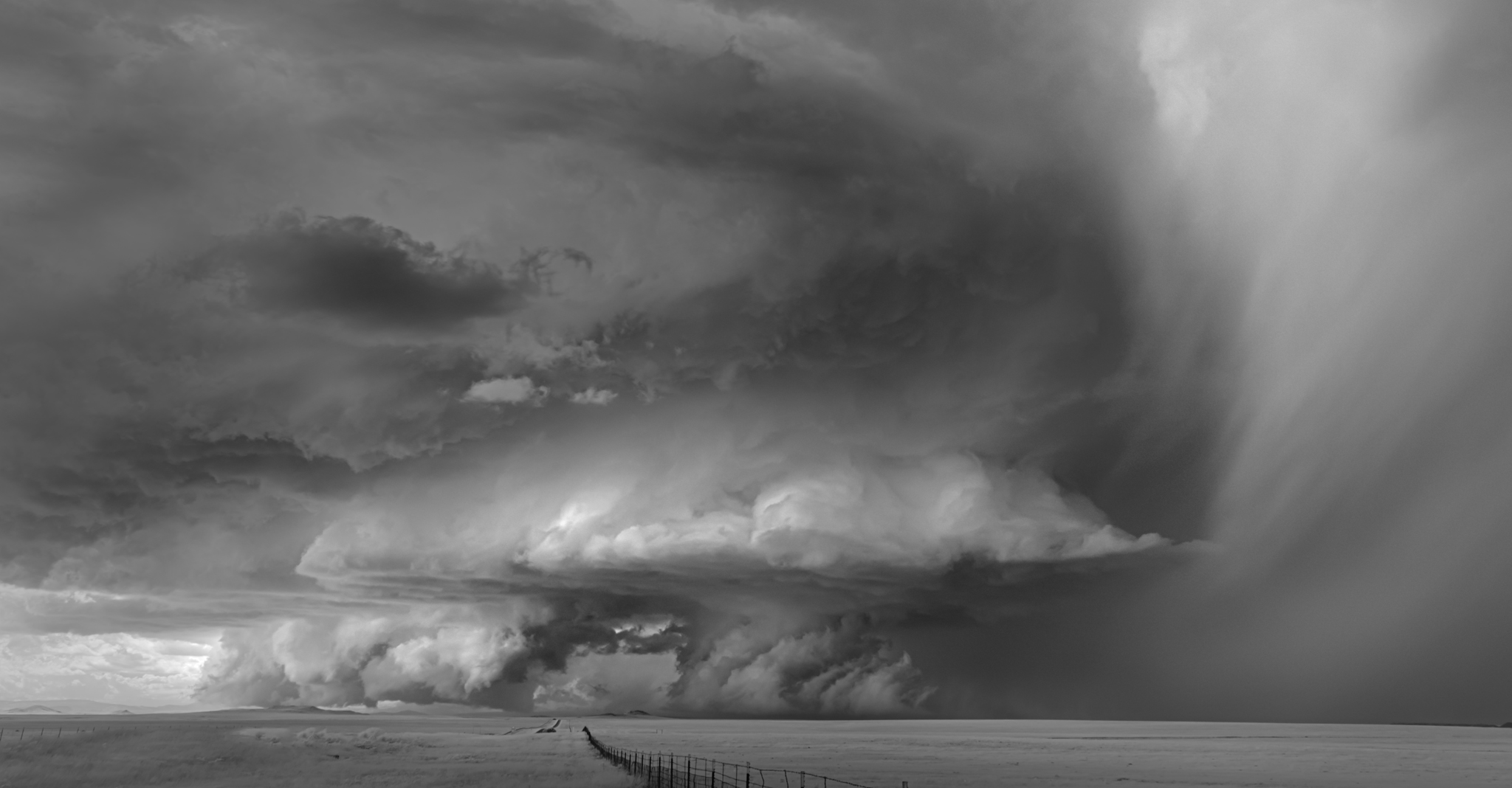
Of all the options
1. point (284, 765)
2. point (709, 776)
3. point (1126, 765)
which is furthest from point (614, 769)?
point (1126, 765)

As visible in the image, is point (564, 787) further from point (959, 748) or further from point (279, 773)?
point (959, 748)

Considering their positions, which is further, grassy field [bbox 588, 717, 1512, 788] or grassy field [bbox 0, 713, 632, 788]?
grassy field [bbox 588, 717, 1512, 788]

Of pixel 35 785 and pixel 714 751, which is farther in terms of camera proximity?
pixel 714 751

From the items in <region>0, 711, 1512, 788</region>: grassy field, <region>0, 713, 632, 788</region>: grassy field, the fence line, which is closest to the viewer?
the fence line

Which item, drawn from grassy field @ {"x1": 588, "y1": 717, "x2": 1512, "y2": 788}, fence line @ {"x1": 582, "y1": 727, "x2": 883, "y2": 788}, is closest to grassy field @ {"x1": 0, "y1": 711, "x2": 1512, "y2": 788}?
grassy field @ {"x1": 588, "y1": 717, "x2": 1512, "y2": 788}

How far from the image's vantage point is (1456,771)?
128750mm

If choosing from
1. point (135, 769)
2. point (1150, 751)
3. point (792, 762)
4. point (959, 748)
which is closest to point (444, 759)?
point (135, 769)

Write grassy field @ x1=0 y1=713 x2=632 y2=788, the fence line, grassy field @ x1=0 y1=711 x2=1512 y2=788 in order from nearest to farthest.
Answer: the fence line → grassy field @ x1=0 y1=713 x2=632 y2=788 → grassy field @ x1=0 y1=711 x2=1512 y2=788

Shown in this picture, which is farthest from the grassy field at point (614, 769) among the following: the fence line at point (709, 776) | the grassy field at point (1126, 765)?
the fence line at point (709, 776)

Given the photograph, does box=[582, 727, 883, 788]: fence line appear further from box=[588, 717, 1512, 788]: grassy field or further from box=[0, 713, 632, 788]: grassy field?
box=[588, 717, 1512, 788]: grassy field

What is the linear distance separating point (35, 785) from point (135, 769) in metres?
16.5

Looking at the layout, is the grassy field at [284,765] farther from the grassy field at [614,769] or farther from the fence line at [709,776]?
the fence line at [709,776]

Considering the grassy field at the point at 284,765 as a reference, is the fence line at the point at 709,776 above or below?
above

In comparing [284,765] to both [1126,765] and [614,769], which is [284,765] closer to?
[614,769]
